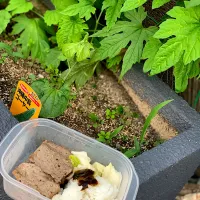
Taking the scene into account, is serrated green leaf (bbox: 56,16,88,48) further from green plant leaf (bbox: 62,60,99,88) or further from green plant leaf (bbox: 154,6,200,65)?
green plant leaf (bbox: 154,6,200,65)

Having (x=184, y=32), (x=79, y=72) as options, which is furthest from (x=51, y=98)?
(x=184, y=32)

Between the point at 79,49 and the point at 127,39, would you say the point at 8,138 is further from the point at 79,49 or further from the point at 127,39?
the point at 127,39

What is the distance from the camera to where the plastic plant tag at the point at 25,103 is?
2201mm

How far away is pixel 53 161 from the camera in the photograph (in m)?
1.85

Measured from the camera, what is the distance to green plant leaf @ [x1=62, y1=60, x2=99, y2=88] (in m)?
2.57

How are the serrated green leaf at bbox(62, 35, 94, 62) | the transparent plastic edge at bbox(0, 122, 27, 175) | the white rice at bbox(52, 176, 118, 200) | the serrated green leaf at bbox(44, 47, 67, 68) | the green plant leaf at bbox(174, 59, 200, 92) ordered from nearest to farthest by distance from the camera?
the white rice at bbox(52, 176, 118, 200) → the transparent plastic edge at bbox(0, 122, 27, 175) → the green plant leaf at bbox(174, 59, 200, 92) → the serrated green leaf at bbox(62, 35, 94, 62) → the serrated green leaf at bbox(44, 47, 67, 68)

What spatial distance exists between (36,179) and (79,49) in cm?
74

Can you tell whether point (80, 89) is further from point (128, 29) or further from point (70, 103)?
point (128, 29)

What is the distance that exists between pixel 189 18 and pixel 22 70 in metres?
0.92

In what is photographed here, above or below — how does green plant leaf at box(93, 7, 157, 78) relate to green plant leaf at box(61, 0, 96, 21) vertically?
below

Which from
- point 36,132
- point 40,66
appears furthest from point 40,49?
point 36,132

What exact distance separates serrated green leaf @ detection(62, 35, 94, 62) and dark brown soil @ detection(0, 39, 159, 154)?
0.30m

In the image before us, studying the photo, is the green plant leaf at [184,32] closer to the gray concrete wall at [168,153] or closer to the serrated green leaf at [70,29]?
the gray concrete wall at [168,153]

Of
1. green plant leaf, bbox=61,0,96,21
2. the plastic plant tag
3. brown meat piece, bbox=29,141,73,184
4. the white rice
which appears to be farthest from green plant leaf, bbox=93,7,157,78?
the white rice
